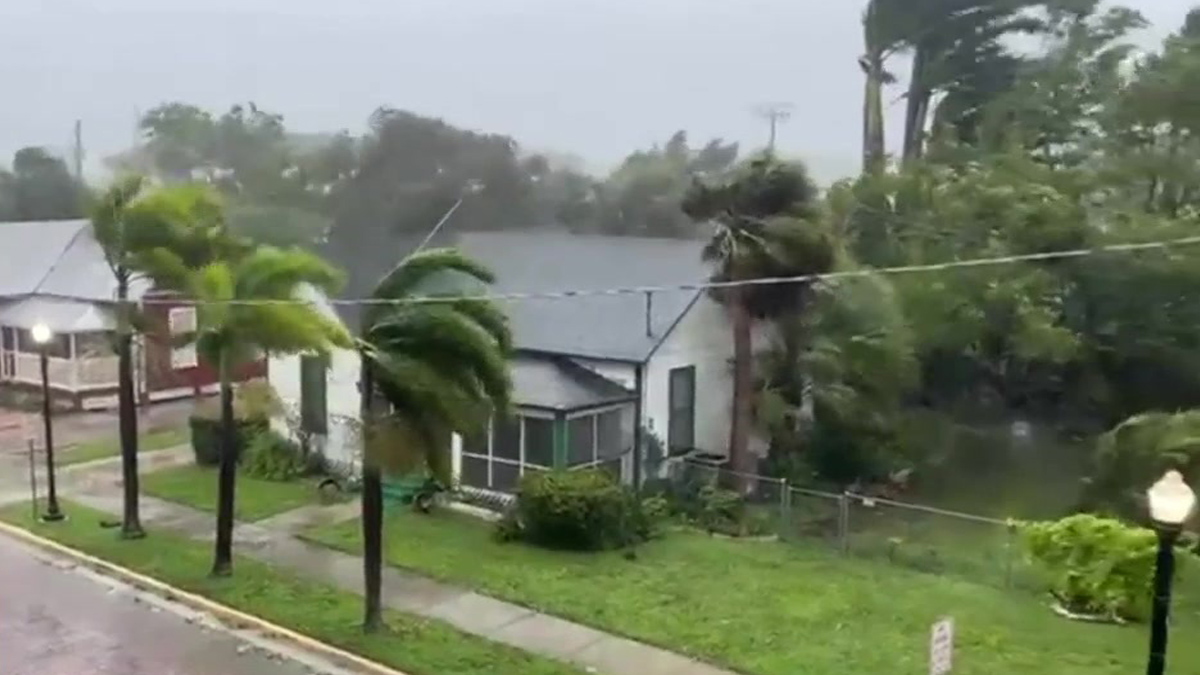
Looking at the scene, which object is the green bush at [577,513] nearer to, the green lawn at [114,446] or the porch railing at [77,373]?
the green lawn at [114,446]

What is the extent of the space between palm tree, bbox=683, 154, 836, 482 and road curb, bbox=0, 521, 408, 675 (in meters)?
8.02

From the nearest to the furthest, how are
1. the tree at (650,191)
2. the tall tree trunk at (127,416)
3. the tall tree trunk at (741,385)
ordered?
the tall tree trunk at (127,416) → the tall tree trunk at (741,385) → the tree at (650,191)

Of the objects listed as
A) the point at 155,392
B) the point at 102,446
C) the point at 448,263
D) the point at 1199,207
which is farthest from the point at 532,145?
the point at 448,263

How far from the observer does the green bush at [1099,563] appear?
12.5 meters

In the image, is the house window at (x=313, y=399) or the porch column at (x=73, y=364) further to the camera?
the porch column at (x=73, y=364)

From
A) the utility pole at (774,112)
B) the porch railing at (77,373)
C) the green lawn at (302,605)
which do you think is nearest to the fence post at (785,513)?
the green lawn at (302,605)

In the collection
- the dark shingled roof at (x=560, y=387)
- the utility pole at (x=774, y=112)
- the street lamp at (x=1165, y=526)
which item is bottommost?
the dark shingled roof at (x=560, y=387)

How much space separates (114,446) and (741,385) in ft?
37.4

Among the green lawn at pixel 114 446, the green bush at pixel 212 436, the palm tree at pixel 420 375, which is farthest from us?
the green lawn at pixel 114 446

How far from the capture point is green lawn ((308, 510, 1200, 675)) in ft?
37.3

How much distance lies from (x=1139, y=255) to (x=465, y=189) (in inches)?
676

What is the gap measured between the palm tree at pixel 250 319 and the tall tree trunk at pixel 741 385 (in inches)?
256

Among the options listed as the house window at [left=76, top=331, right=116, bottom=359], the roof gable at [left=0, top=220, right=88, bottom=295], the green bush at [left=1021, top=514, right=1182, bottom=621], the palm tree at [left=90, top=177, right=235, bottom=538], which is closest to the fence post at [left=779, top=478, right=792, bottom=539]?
the green bush at [left=1021, top=514, right=1182, bottom=621]

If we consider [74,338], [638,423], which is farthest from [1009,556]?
[74,338]
